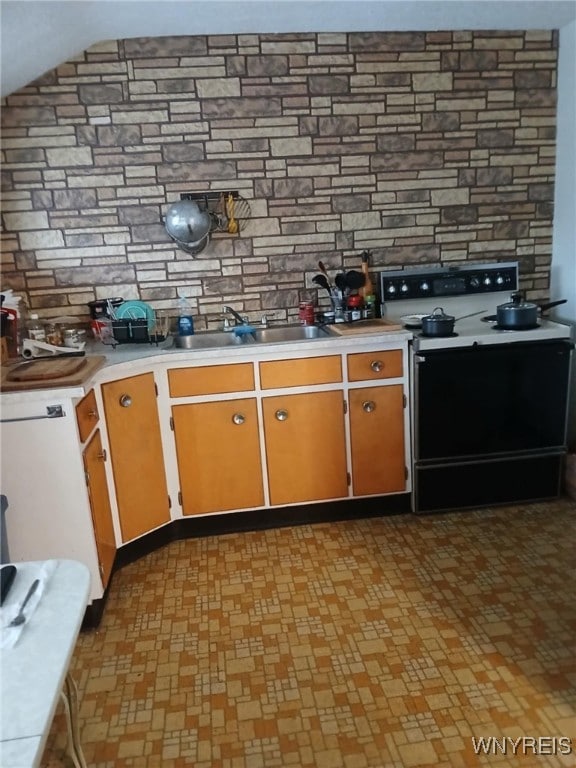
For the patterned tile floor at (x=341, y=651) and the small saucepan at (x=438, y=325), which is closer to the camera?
the patterned tile floor at (x=341, y=651)

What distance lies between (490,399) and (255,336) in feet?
3.87

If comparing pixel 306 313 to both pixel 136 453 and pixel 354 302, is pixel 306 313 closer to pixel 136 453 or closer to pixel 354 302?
pixel 354 302

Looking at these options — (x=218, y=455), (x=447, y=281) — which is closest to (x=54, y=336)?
(x=218, y=455)

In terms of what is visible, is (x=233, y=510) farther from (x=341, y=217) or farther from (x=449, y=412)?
(x=341, y=217)

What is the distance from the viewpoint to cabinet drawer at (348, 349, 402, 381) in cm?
277

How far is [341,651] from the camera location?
2047 mm

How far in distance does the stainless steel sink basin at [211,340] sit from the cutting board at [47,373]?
0.63 m

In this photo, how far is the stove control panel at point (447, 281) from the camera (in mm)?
3104

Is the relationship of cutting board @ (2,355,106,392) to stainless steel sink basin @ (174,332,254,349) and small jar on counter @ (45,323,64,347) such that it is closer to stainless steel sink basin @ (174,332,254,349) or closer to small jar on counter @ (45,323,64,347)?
small jar on counter @ (45,323,64,347)

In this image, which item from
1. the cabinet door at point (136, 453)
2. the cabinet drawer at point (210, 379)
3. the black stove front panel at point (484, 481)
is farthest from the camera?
the black stove front panel at point (484, 481)

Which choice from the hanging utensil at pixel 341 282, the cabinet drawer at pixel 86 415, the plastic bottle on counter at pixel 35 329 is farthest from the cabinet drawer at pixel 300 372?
the plastic bottle on counter at pixel 35 329

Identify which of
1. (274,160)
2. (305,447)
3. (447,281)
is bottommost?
(305,447)

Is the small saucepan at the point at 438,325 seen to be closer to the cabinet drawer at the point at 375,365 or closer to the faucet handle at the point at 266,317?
the cabinet drawer at the point at 375,365

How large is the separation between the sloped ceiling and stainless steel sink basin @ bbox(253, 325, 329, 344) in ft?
4.61
